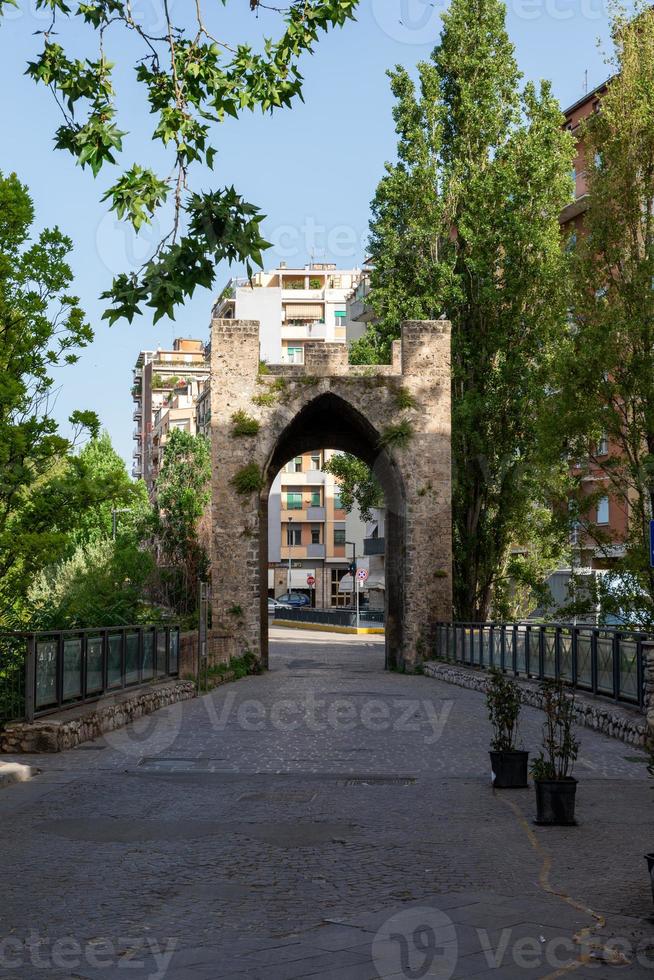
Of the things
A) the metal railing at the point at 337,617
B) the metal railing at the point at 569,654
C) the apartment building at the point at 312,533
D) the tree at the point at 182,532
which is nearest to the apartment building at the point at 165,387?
the apartment building at the point at 312,533

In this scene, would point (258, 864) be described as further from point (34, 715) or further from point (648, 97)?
point (648, 97)

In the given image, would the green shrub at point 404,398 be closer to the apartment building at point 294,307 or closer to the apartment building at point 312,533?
the apartment building at point 312,533

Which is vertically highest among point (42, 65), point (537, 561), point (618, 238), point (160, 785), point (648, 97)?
point (648, 97)

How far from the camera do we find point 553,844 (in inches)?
372

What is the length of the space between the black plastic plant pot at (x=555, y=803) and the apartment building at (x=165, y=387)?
10021 centimetres

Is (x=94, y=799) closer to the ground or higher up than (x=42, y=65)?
closer to the ground

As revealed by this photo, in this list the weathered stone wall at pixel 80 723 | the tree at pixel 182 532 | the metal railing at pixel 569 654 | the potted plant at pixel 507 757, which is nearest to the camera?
the potted plant at pixel 507 757

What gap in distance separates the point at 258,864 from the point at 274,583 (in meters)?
94.5

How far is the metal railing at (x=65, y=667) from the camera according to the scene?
1532 centimetres

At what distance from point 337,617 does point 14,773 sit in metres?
53.5

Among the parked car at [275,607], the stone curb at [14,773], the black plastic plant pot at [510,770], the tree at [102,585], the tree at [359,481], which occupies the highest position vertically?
the tree at [359,481]

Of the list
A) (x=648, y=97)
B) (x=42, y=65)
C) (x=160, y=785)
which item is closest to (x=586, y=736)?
(x=160, y=785)

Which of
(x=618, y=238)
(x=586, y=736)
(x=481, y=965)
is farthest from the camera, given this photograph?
(x=618, y=238)

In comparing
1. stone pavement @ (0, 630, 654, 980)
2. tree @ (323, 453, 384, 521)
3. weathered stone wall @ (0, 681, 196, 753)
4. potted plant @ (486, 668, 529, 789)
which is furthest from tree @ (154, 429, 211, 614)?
potted plant @ (486, 668, 529, 789)
